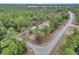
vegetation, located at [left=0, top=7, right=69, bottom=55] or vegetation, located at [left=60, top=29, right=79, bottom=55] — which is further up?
vegetation, located at [left=0, top=7, right=69, bottom=55]

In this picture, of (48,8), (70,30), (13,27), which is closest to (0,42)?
(13,27)

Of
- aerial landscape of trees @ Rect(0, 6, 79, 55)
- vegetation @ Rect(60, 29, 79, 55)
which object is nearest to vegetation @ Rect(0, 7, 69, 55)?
aerial landscape of trees @ Rect(0, 6, 79, 55)

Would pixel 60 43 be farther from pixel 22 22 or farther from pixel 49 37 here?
pixel 22 22

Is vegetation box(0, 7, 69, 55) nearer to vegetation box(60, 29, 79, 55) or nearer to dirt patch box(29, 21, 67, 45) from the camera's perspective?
dirt patch box(29, 21, 67, 45)

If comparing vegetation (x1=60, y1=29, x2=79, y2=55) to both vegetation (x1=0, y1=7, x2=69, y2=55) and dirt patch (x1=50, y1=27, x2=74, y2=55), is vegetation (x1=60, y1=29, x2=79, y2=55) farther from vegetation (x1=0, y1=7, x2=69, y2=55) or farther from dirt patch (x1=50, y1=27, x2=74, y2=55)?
vegetation (x1=0, y1=7, x2=69, y2=55)

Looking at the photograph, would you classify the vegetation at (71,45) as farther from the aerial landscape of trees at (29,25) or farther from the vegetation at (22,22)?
the vegetation at (22,22)

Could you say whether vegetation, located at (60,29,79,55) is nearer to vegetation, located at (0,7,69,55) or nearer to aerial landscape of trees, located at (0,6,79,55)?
aerial landscape of trees, located at (0,6,79,55)

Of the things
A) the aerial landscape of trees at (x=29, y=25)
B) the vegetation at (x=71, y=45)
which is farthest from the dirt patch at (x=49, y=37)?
the vegetation at (x=71, y=45)

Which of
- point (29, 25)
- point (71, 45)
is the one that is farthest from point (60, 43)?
point (29, 25)

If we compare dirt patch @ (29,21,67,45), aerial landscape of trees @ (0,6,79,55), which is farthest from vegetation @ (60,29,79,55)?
dirt patch @ (29,21,67,45)

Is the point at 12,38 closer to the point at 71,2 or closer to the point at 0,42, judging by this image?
the point at 0,42
